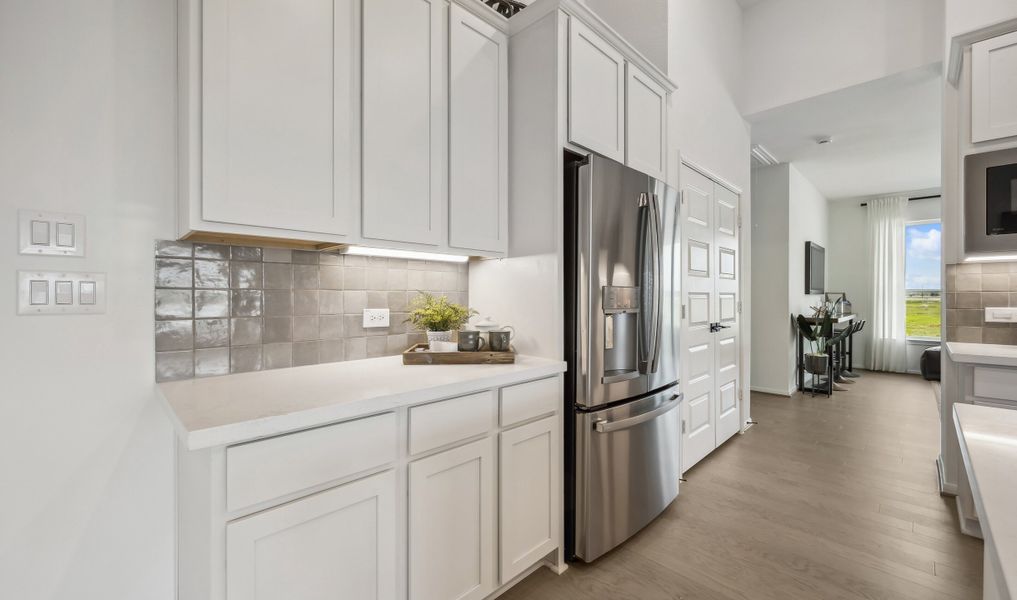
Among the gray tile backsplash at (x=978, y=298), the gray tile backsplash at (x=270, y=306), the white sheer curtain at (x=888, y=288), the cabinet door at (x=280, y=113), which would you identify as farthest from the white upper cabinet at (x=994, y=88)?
the white sheer curtain at (x=888, y=288)

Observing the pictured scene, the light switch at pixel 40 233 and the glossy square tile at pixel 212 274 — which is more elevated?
the light switch at pixel 40 233

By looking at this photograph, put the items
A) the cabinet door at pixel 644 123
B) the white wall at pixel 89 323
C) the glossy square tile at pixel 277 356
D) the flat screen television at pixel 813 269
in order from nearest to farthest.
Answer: the white wall at pixel 89 323, the glossy square tile at pixel 277 356, the cabinet door at pixel 644 123, the flat screen television at pixel 813 269

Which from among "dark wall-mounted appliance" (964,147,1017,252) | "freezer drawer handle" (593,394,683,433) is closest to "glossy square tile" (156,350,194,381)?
"freezer drawer handle" (593,394,683,433)

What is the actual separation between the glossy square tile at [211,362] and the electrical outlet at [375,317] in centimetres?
53

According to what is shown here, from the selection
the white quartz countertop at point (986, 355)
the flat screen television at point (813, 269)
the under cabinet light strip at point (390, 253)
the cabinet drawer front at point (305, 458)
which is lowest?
the cabinet drawer front at point (305, 458)

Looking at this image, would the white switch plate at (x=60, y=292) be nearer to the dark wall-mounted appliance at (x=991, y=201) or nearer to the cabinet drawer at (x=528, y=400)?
the cabinet drawer at (x=528, y=400)

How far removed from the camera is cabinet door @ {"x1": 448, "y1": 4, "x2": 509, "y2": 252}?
1.88 metres

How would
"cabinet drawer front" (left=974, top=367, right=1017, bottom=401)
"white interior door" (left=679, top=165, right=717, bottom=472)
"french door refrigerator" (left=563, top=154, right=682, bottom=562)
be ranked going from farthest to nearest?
"white interior door" (left=679, top=165, right=717, bottom=472) < "cabinet drawer front" (left=974, top=367, right=1017, bottom=401) < "french door refrigerator" (left=563, top=154, right=682, bottom=562)

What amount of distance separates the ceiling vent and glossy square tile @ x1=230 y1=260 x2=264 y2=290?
16.0 ft

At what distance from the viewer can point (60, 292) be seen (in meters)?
1.29

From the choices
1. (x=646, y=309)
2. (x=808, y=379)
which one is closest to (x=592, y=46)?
(x=646, y=309)

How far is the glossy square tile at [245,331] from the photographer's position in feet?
5.25

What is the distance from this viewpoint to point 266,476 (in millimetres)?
1097

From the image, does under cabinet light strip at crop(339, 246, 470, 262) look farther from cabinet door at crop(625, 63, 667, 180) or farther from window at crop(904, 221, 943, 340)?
window at crop(904, 221, 943, 340)
